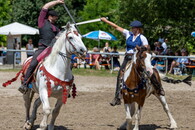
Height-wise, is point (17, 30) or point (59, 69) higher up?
point (17, 30)

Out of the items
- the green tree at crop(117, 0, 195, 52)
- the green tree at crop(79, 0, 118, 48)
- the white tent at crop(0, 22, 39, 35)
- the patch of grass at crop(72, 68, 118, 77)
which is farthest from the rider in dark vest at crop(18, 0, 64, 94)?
the green tree at crop(79, 0, 118, 48)

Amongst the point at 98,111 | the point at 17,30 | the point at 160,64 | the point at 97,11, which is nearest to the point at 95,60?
the point at 160,64

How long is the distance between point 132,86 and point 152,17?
1881cm

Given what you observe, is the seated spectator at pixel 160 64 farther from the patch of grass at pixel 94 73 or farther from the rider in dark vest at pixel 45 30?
the rider in dark vest at pixel 45 30

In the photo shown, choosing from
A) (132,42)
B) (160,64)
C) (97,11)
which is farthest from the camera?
(97,11)

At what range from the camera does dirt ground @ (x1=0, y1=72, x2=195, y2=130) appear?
1016 cm

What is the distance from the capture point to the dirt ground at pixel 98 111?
10.2 m

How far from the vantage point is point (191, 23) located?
25.8 meters

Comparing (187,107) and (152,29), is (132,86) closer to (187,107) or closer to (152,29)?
(187,107)

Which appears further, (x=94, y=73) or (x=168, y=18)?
(x=168, y=18)

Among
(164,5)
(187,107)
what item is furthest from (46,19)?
(164,5)

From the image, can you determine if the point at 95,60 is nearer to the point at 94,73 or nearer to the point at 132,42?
the point at 94,73

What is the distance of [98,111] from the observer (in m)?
12.1

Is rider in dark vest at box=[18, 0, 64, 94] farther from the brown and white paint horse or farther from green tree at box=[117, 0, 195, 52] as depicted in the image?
green tree at box=[117, 0, 195, 52]
